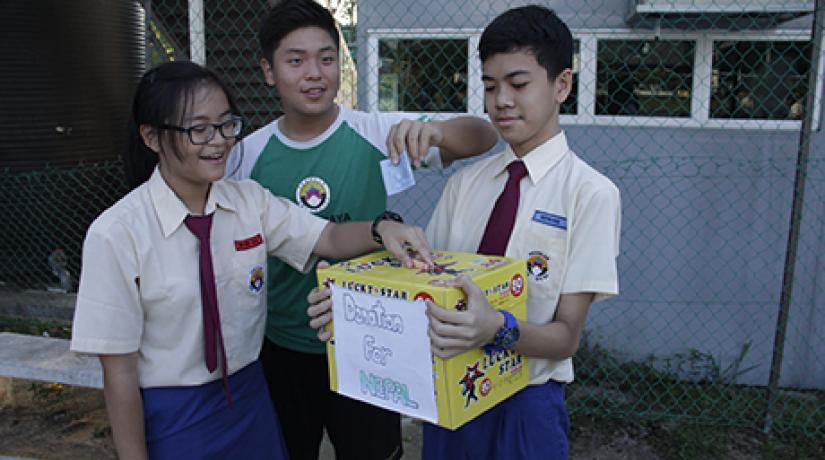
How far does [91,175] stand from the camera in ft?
19.8

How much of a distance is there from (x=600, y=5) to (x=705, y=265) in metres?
1.89

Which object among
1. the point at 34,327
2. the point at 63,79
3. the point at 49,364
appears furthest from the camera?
the point at 63,79

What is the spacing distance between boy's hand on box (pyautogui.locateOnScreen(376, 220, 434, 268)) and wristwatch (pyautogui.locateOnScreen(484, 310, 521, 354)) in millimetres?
221

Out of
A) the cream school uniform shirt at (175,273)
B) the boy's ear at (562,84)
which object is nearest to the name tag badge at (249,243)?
the cream school uniform shirt at (175,273)

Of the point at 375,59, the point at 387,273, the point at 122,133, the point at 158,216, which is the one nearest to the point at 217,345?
the point at 158,216

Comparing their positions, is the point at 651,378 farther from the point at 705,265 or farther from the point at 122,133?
the point at 122,133

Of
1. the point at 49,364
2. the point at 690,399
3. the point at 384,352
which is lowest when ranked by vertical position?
the point at 690,399

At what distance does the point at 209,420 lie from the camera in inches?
66.1

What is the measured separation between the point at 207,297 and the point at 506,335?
0.77 metres

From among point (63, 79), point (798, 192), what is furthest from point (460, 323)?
point (63, 79)

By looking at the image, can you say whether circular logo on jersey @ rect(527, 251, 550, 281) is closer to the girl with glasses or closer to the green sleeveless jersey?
the girl with glasses

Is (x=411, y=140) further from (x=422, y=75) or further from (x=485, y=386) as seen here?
(x=422, y=75)

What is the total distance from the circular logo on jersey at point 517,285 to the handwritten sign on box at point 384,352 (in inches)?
10.4

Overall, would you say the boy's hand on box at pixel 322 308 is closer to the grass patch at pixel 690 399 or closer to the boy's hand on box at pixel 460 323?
the boy's hand on box at pixel 460 323
